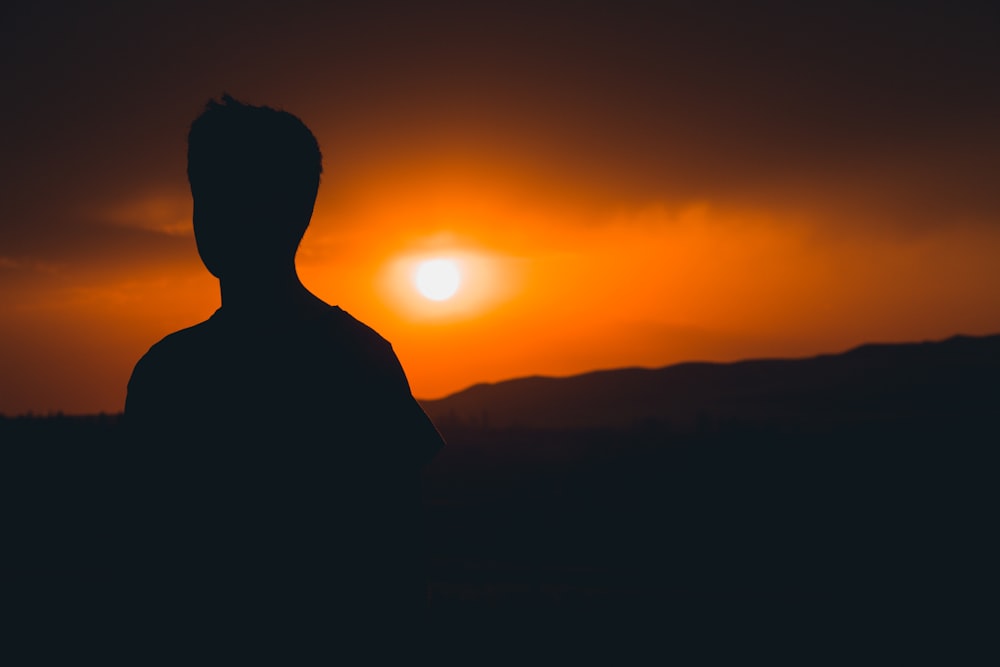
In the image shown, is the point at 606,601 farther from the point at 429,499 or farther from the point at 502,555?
the point at 429,499

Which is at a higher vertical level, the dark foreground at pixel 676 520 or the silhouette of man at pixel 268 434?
the silhouette of man at pixel 268 434

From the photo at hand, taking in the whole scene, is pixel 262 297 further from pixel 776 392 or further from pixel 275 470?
pixel 776 392

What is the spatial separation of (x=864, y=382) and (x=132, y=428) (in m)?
62.0

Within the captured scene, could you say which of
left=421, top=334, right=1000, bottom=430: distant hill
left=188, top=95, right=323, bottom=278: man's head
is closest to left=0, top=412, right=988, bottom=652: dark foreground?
left=188, top=95, right=323, bottom=278: man's head

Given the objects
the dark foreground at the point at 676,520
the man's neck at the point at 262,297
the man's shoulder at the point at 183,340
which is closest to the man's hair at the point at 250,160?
the man's neck at the point at 262,297

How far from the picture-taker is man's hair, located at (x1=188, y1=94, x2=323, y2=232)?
143 centimetres

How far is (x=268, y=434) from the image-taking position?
1.40 m

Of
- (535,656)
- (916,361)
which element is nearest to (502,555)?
(535,656)

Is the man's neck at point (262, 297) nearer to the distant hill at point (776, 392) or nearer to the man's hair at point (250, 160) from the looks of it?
the man's hair at point (250, 160)

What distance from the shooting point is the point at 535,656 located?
7.74 metres

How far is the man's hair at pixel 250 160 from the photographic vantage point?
1.43 m

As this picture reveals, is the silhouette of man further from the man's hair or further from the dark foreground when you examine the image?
the dark foreground

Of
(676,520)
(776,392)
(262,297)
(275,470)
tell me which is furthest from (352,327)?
(776,392)

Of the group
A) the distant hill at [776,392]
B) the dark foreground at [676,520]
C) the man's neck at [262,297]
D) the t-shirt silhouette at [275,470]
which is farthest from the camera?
the distant hill at [776,392]
